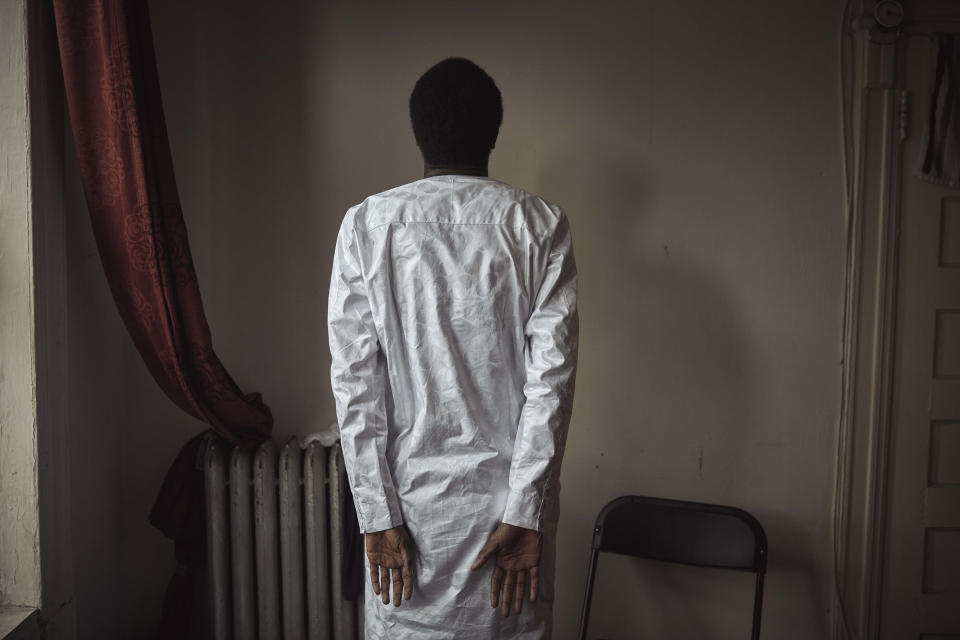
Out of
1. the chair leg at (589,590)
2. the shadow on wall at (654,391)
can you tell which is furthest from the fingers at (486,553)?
the shadow on wall at (654,391)

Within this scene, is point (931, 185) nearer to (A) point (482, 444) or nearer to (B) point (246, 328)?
(A) point (482, 444)

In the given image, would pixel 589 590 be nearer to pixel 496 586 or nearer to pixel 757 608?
pixel 757 608

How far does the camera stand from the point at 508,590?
3.73 ft

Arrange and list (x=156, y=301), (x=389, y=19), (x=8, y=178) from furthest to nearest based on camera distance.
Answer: (x=389, y=19) → (x=156, y=301) → (x=8, y=178)

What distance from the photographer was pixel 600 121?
175cm

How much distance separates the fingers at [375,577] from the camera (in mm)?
1148

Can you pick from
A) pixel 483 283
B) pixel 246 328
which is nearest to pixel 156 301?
pixel 246 328

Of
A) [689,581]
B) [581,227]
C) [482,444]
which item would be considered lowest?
[689,581]

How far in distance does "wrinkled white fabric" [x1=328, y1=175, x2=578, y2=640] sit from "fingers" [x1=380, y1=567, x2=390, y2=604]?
1.5 inches

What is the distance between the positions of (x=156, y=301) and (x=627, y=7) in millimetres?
1514

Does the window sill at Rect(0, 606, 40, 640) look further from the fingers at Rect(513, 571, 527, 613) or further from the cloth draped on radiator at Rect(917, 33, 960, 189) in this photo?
the cloth draped on radiator at Rect(917, 33, 960, 189)

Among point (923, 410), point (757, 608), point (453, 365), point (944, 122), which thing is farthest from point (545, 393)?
point (944, 122)

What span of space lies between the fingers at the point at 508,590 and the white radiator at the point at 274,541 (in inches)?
25.6

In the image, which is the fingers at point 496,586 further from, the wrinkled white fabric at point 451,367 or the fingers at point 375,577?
the fingers at point 375,577
